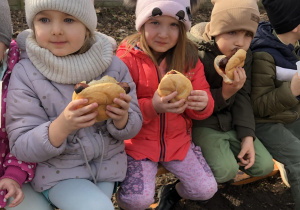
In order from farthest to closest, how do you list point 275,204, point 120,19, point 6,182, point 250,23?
point 120,19 → point 275,204 → point 250,23 → point 6,182

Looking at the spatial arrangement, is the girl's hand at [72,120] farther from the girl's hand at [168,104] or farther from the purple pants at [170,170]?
the purple pants at [170,170]

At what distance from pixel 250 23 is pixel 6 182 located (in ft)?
6.05

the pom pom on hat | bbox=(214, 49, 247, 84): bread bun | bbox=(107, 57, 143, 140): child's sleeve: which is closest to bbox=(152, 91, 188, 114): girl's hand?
bbox=(107, 57, 143, 140): child's sleeve

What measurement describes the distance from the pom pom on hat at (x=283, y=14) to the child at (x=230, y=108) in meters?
0.34

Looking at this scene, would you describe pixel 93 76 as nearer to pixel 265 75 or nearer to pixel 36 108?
pixel 36 108

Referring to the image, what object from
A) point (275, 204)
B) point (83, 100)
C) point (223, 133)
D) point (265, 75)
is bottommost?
point (275, 204)

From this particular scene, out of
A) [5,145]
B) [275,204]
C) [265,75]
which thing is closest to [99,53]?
[5,145]

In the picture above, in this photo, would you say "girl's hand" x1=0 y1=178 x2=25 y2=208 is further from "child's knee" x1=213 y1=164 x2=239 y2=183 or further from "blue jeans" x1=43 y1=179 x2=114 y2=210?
"child's knee" x1=213 y1=164 x2=239 y2=183

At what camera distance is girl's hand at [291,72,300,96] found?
2.55m

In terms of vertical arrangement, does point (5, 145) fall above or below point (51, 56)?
below

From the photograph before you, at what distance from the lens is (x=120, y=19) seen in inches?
236

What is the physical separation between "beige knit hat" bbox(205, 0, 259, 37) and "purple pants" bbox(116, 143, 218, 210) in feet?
2.89

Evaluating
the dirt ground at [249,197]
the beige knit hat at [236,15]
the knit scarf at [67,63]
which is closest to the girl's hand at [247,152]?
the dirt ground at [249,197]

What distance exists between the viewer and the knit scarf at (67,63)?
77.5 inches
